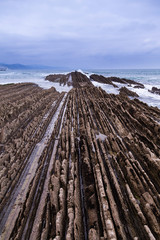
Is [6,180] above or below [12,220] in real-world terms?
above

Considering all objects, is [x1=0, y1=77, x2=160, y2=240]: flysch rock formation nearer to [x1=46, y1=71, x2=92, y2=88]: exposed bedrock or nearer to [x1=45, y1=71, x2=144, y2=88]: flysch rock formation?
[x1=46, y1=71, x2=92, y2=88]: exposed bedrock

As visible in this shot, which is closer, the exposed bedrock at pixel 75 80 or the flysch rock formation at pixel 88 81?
the exposed bedrock at pixel 75 80

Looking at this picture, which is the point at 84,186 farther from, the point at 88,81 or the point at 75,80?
the point at 75,80

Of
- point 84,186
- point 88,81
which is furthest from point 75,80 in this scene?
point 84,186

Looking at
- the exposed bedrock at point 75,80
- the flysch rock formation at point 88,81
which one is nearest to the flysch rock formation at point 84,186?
the exposed bedrock at point 75,80

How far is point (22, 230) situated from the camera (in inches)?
135

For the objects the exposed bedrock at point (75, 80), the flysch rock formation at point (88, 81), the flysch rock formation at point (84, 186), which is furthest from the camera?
the flysch rock formation at point (88, 81)

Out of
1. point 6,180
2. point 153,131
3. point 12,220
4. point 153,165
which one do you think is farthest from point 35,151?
point 153,131

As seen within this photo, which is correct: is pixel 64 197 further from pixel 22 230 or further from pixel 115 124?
pixel 115 124

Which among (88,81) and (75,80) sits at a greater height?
(75,80)

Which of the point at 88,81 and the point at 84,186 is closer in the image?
the point at 84,186

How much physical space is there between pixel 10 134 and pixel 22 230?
6.02 metres

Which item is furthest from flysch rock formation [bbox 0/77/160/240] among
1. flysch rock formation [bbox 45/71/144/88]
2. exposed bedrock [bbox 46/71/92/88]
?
flysch rock formation [bbox 45/71/144/88]

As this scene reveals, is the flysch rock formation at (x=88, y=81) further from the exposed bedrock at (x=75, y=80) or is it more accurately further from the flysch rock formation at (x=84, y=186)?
the flysch rock formation at (x=84, y=186)
